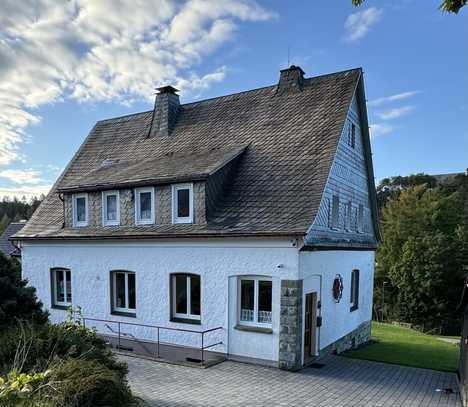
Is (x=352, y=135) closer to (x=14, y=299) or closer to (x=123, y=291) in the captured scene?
(x=123, y=291)

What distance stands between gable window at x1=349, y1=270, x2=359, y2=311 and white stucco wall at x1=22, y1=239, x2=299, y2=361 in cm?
636

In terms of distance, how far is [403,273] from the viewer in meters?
37.1

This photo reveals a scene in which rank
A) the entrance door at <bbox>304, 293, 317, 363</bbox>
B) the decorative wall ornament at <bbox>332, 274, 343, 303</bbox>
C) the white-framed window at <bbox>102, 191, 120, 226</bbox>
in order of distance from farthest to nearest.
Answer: the white-framed window at <bbox>102, 191, 120, 226</bbox>, the decorative wall ornament at <bbox>332, 274, 343, 303</bbox>, the entrance door at <bbox>304, 293, 317, 363</bbox>

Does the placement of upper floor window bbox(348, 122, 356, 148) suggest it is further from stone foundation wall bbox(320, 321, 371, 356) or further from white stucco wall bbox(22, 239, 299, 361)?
stone foundation wall bbox(320, 321, 371, 356)

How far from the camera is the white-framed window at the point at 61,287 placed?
1563 cm

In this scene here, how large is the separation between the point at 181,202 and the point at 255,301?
4.18m

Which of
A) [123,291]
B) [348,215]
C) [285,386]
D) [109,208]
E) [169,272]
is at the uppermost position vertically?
[109,208]

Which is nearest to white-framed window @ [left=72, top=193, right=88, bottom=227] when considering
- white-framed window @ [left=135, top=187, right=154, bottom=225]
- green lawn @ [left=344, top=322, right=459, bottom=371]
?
white-framed window @ [left=135, top=187, right=154, bottom=225]

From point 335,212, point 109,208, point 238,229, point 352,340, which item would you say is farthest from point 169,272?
point 352,340

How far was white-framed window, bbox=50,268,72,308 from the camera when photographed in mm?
Result: 15633

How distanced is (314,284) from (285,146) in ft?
16.1

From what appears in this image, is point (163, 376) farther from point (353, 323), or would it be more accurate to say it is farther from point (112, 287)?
point (353, 323)

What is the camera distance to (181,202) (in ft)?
42.6

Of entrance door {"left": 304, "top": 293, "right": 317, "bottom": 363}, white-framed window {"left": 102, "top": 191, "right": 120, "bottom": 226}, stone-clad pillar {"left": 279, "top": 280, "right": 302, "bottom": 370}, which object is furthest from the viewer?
white-framed window {"left": 102, "top": 191, "right": 120, "bottom": 226}
